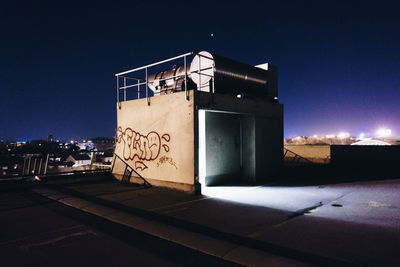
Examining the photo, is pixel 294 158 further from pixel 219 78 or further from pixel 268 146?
pixel 219 78

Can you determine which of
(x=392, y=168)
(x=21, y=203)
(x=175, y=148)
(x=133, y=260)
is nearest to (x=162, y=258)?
(x=133, y=260)

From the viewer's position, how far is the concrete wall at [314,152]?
18.1 meters

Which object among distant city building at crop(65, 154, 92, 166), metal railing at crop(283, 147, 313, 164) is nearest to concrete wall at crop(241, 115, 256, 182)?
metal railing at crop(283, 147, 313, 164)

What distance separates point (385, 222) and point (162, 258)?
4722 millimetres

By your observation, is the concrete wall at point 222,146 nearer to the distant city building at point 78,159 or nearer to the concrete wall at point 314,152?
the concrete wall at point 314,152

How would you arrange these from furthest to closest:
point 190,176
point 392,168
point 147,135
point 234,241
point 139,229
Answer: point 392,168, point 147,135, point 190,176, point 139,229, point 234,241

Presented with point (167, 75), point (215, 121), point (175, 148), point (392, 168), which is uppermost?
point (167, 75)

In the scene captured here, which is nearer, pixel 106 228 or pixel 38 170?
pixel 106 228

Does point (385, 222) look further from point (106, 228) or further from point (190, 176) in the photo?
point (106, 228)

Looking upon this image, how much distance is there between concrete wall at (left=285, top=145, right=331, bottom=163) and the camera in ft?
59.3

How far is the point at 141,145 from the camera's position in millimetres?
10047

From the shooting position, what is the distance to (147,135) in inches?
384

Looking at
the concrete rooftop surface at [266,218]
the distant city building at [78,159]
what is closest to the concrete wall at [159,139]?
the concrete rooftop surface at [266,218]

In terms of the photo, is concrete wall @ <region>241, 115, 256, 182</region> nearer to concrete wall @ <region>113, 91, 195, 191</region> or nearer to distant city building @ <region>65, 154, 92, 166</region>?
concrete wall @ <region>113, 91, 195, 191</region>
